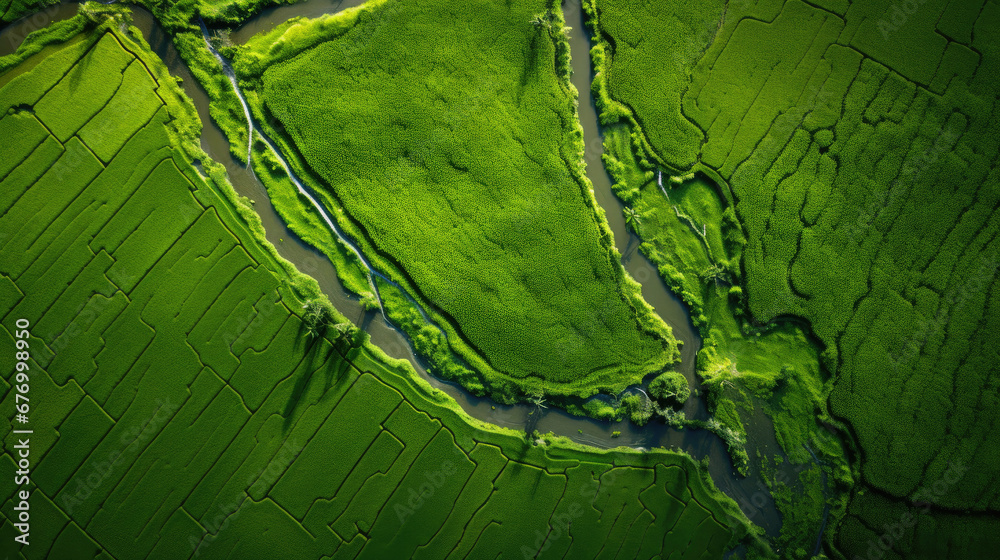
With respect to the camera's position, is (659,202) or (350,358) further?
(659,202)

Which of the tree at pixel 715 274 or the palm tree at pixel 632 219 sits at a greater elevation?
the palm tree at pixel 632 219

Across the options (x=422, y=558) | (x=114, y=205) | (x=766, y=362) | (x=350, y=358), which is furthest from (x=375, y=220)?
(x=766, y=362)

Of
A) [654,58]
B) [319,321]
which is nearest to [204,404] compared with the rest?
[319,321]

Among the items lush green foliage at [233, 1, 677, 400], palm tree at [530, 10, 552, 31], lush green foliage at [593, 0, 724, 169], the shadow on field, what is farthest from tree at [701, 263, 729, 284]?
the shadow on field

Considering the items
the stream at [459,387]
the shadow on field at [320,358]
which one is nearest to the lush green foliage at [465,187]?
the stream at [459,387]

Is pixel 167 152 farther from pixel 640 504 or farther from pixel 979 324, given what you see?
pixel 979 324

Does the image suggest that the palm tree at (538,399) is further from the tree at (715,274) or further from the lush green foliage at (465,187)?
the tree at (715,274)
